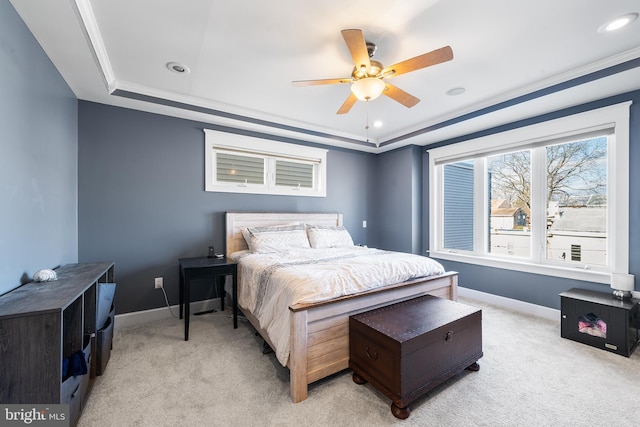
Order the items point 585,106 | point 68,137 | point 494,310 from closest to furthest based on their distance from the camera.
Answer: point 68,137, point 585,106, point 494,310

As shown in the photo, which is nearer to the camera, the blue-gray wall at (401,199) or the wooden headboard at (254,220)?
the wooden headboard at (254,220)

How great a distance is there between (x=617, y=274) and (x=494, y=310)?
3.98 ft

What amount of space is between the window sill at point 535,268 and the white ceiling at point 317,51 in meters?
1.80

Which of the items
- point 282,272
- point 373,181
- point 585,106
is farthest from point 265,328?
point 585,106

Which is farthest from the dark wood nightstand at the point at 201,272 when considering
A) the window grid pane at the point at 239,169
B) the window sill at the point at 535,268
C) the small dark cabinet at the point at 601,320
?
the small dark cabinet at the point at 601,320

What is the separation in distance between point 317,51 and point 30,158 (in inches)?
85.1

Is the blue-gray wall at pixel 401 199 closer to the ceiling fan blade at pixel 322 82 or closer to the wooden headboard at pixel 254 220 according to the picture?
the wooden headboard at pixel 254 220

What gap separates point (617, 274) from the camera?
253 centimetres

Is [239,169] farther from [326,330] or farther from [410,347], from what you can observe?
[410,347]

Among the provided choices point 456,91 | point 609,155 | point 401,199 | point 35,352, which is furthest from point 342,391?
point 609,155

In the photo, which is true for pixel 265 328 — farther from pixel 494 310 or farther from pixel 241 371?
pixel 494 310

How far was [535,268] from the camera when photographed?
318 cm

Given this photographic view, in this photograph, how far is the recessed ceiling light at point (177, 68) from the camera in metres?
2.35

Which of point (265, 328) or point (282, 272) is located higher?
point (282, 272)
